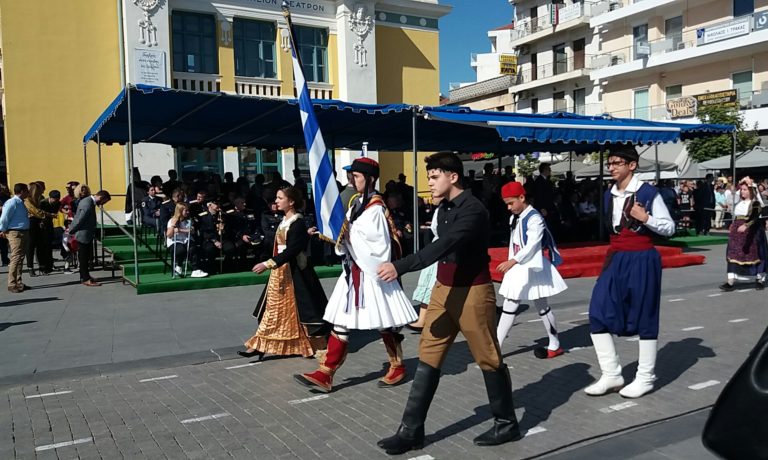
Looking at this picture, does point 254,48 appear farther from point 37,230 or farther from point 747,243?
point 747,243

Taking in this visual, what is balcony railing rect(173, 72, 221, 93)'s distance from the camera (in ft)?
68.6

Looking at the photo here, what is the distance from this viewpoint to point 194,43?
2125 centimetres

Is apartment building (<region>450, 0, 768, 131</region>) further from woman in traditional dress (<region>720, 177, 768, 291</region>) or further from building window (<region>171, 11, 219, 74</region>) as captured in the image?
building window (<region>171, 11, 219, 74</region>)

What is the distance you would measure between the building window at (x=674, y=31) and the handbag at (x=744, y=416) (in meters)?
36.7

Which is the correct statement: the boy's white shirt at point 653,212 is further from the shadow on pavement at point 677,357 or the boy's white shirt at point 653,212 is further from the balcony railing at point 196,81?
the balcony railing at point 196,81

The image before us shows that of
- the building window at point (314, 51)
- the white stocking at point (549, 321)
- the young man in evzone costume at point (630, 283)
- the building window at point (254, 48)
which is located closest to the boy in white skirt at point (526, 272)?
the white stocking at point (549, 321)

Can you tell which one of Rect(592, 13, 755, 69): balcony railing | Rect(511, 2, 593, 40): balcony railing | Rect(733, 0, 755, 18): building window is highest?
Rect(511, 2, 593, 40): balcony railing

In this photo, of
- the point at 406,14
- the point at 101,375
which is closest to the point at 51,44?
the point at 406,14

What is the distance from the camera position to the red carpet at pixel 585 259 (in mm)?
12203

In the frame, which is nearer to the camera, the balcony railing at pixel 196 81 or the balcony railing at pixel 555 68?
the balcony railing at pixel 196 81

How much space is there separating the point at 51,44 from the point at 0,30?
4.40 feet

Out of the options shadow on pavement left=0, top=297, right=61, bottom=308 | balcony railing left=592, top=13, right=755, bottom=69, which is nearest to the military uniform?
shadow on pavement left=0, top=297, right=61, bottom=308

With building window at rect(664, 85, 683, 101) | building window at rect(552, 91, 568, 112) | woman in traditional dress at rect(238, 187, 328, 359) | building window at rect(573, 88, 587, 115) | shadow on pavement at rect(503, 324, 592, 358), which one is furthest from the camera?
building window at rect(552, 91, 568, 112)

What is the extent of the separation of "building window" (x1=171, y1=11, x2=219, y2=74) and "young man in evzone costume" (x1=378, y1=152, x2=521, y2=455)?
62.8ft
